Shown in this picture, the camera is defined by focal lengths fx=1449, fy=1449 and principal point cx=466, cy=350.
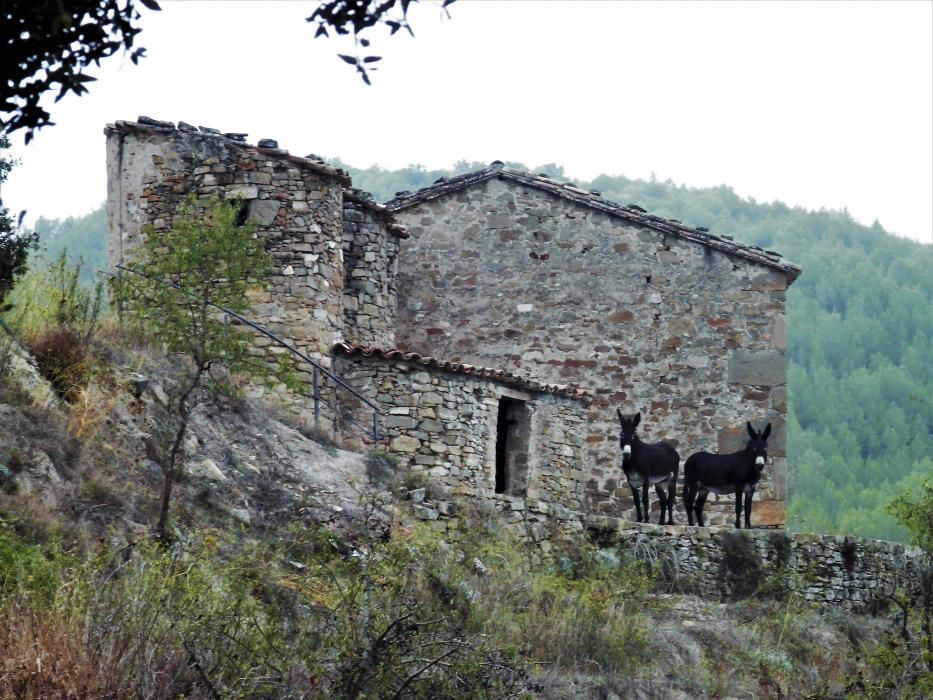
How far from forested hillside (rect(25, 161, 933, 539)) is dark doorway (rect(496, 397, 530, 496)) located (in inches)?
879

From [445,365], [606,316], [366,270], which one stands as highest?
[366,270]

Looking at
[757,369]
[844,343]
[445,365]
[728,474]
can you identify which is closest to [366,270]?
[445,365]

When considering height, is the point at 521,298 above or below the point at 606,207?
below

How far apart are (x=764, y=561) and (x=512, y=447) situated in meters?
3.26

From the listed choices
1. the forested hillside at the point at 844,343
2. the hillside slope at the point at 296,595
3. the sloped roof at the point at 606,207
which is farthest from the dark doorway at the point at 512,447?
the forested hillside at the point at 844,343

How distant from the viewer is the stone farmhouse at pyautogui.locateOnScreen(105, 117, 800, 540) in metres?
17.5

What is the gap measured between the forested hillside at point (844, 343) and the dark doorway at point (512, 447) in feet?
73.2

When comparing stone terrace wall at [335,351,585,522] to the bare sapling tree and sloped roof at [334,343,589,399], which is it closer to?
sloped roof at [334,343,589,399]

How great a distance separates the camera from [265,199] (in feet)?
58.0

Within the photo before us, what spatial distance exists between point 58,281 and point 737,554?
8.26m

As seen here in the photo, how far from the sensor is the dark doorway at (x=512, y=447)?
56.9 feet

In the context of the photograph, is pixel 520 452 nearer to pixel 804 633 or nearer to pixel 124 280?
pixel 804 633

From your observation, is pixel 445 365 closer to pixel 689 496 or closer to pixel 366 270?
pixel 366 270

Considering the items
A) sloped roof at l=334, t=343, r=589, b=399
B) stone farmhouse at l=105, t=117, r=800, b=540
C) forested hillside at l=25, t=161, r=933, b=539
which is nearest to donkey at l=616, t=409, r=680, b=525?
stone farmhouse at l=105, t=117, r=800, b=540
